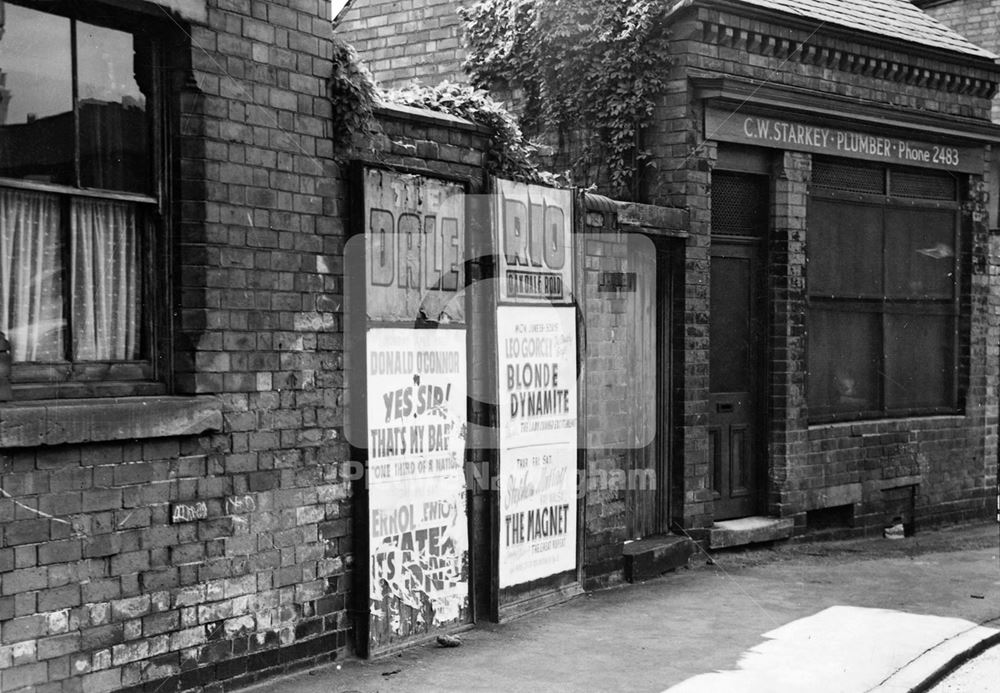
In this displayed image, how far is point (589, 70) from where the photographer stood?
34.4 ft

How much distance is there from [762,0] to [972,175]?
3.95 meters

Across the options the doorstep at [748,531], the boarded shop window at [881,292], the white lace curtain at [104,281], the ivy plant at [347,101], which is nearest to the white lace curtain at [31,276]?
the white lace curtain at [104,281]

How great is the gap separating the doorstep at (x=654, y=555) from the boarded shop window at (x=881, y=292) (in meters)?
2.43

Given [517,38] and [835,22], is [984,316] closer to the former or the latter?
[835,22]

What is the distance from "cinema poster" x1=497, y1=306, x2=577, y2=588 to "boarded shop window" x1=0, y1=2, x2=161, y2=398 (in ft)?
9.42

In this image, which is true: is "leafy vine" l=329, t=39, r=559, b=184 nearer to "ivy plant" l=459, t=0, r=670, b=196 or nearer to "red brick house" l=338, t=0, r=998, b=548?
"ivy plant" l=459, t=0, r=670, b=196

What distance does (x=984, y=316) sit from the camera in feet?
43.3

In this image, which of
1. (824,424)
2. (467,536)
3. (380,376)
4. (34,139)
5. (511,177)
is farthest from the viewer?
(824,424)

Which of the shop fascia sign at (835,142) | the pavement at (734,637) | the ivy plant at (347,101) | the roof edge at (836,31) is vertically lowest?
the pavement at (734,637)

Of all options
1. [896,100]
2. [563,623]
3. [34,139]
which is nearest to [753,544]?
[563,623]

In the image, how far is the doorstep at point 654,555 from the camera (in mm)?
9289

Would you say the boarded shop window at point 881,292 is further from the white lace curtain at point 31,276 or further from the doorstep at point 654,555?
the white lace curtain at point 31,276

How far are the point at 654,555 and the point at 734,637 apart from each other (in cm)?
188

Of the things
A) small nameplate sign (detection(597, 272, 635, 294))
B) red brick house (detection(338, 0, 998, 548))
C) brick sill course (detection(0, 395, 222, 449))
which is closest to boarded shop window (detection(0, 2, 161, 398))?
brick sill course (detection(0, 395, 222, 449))
